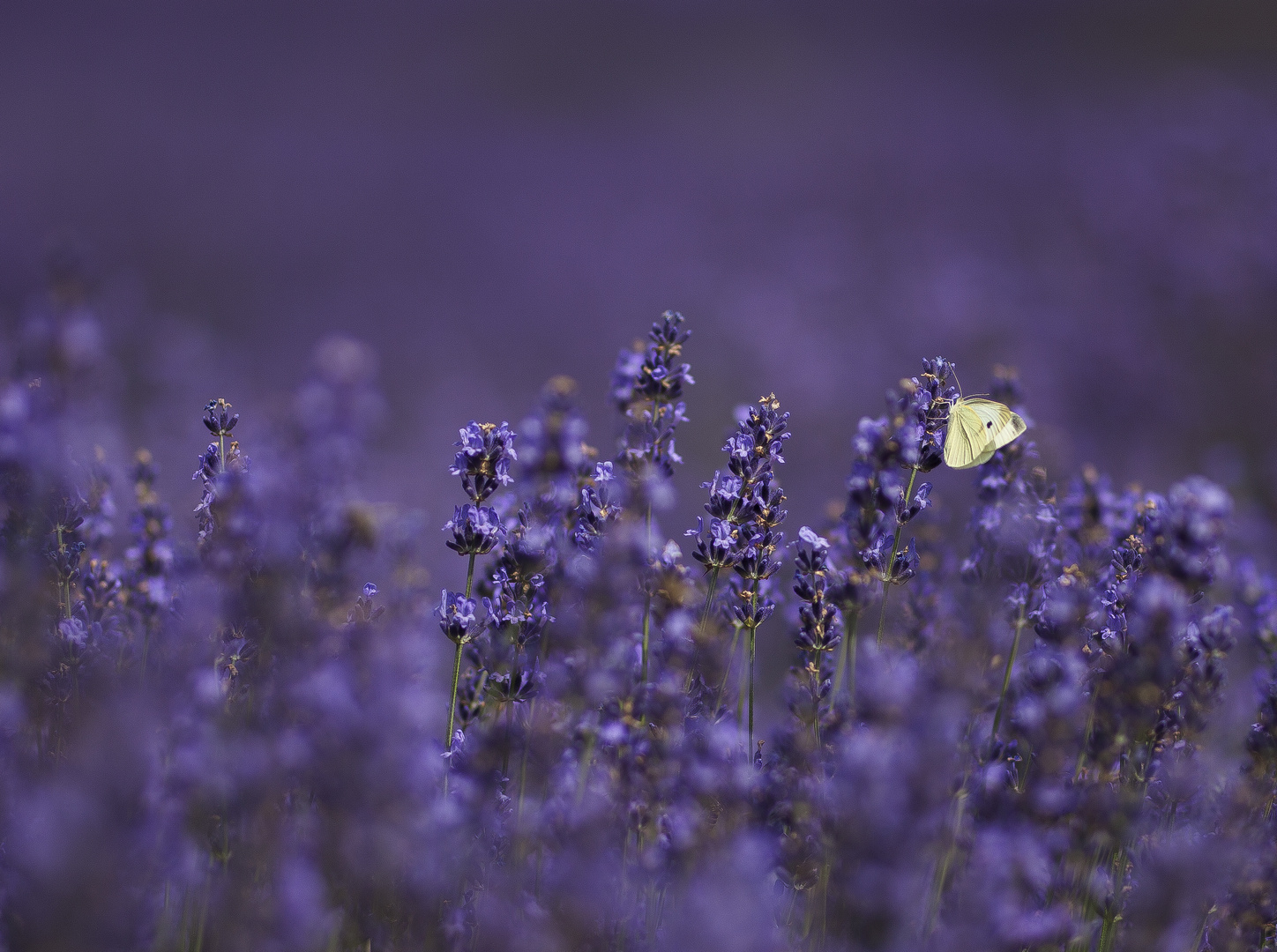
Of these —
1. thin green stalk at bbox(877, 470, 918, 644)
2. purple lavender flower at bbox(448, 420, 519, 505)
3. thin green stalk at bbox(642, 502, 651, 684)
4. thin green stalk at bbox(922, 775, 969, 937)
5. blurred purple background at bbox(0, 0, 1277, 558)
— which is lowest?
thin green stalk at bbox(922, 775, 969, 937)

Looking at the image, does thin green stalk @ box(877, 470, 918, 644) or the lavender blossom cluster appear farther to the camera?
thin green stalk @ box(877, 470, 918, 644)

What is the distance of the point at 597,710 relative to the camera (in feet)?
4.61

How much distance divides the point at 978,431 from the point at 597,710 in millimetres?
821

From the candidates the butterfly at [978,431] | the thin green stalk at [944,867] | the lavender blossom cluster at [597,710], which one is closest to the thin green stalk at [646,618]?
the lavender blossom cluster at [597,710]

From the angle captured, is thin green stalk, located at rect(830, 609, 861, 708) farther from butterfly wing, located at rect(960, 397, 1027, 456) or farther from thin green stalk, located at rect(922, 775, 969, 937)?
butterfly wing, located at rect(960, 397, 1027, 456)

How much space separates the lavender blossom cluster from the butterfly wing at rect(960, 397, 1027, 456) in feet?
0.16

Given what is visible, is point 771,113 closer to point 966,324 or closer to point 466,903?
point 966,324

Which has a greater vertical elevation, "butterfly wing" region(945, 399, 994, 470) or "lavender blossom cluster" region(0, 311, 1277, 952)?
"butterfly wing" region(945, 399, 994, 470)

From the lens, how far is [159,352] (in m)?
4.97

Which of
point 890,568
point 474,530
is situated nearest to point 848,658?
point 890,568

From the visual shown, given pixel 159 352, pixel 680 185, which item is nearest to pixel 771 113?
pixel 680 185

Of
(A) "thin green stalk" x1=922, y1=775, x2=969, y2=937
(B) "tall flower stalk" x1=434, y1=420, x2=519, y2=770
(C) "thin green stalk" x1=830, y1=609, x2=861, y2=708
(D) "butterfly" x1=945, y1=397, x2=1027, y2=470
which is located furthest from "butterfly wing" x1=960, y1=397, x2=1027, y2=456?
(B) "tall flower stalk" x1=434, y1=420, x2=519, y2=770

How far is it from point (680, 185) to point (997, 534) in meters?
12.4

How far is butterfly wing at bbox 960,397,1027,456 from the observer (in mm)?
1644
